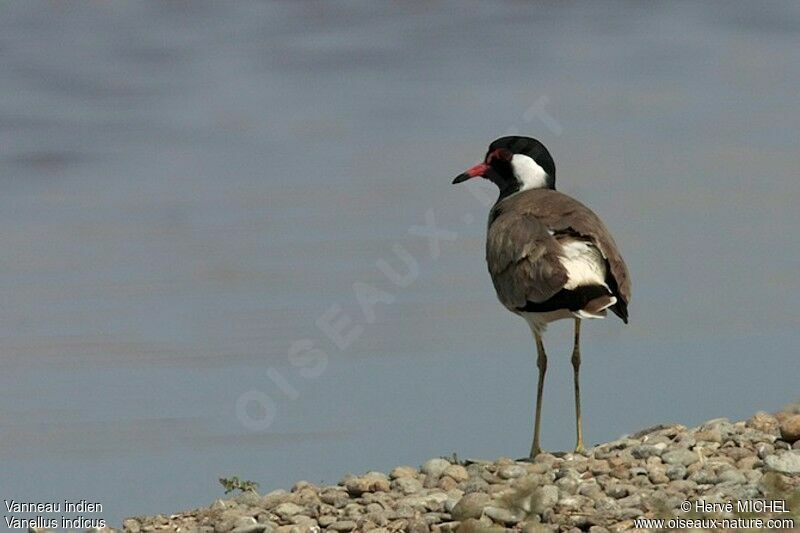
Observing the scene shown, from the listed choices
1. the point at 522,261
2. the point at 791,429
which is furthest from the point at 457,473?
the point at 791,429

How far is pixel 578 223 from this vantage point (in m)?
12.5

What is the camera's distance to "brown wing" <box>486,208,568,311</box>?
12.1m

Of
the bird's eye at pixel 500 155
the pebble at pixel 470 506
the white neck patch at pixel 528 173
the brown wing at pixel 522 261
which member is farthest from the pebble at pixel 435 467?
the bird's eye at pixel 500 155

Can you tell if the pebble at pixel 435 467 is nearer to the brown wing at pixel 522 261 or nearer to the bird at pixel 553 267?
the bird at pixel 553 267

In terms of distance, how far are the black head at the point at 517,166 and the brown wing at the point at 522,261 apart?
4.90ft

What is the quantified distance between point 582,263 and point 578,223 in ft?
1.84

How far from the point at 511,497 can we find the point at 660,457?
5.56 metres

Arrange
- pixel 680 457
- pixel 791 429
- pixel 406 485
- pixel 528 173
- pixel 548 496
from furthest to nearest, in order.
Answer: pixel 528 173 < pixel 791 429 < pixel 680 457 < pixel 406 485 < pixel 548 496

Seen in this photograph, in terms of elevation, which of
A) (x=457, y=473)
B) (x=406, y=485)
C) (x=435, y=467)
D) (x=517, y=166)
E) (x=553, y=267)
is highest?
(x=517, y=166)

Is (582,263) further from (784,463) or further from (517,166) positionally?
(517,166)

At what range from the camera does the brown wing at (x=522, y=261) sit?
1209cm

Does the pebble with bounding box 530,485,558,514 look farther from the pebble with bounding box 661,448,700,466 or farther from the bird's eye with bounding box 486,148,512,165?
the bird's eye with bounding box 486,148,512,165

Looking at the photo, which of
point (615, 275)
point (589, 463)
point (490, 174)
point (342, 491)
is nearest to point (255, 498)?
point (342, 491)

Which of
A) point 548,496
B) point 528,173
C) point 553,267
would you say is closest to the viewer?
point 548,496
